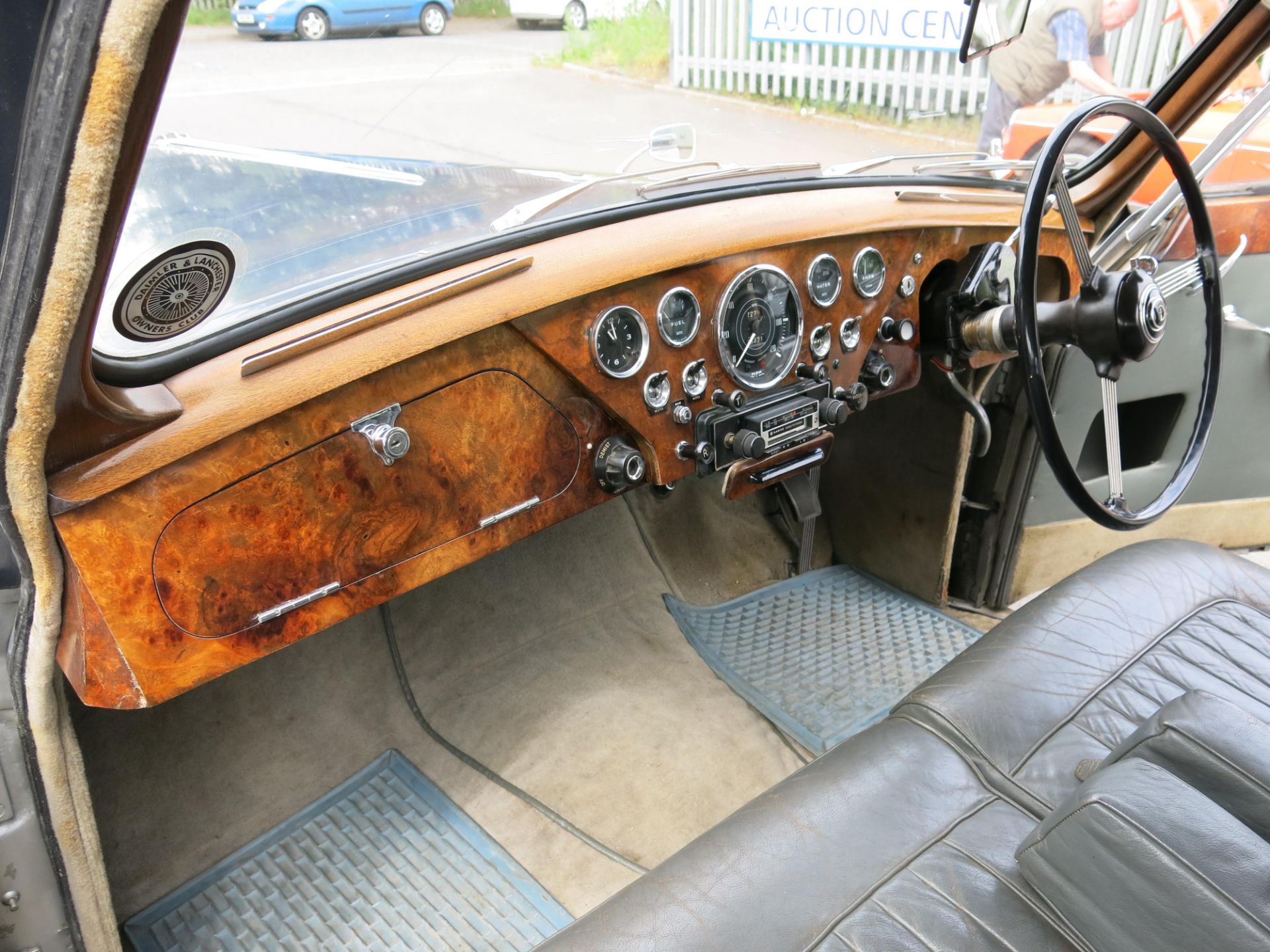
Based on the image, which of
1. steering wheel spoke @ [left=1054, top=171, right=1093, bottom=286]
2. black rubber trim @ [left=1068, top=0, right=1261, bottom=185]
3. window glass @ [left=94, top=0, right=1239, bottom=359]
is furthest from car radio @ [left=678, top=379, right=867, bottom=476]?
black rubber trim @ [left=1068, top=0, right=1261, bottom=185]

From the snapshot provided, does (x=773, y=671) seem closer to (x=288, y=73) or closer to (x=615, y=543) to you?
(x=615, y=543)

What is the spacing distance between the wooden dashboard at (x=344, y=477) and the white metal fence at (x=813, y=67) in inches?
11.2

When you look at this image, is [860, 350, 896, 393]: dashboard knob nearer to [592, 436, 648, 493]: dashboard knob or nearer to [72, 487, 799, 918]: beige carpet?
[592, 436, 648, 493]: dashboard knob

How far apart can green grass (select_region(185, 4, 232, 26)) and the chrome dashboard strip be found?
0.41 meters

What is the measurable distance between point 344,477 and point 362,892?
95cm

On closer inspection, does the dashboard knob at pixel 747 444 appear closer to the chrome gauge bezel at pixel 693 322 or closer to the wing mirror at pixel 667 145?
the chrome gauge bezel at pixel 693 322

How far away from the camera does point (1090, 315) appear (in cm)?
168

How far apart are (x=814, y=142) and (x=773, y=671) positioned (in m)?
1.33

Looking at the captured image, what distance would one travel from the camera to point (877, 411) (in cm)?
284

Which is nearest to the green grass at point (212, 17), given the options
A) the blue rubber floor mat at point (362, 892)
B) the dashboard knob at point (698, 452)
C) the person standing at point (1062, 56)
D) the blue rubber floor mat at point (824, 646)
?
the dashboard knob at point (698, 452)

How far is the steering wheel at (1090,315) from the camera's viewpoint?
5.29ft

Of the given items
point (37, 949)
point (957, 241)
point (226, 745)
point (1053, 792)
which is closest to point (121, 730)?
point (226, 745)

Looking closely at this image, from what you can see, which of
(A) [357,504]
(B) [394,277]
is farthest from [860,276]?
(A) [357,504]

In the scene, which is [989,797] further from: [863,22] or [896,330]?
[863,22]
